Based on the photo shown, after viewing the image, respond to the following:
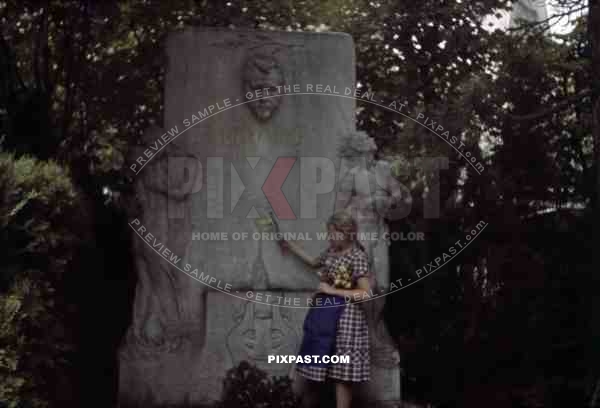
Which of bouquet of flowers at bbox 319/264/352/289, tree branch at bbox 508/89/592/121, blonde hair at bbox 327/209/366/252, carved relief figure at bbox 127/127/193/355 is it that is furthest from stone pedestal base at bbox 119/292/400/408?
tree branch at bbox 508/89/592/121

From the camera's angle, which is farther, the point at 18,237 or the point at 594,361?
the point at 594,361

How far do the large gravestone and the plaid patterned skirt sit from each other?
0.66m

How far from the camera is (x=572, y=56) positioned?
6.92 m

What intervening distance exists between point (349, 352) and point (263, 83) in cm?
234

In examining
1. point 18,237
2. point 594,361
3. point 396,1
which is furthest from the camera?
point 396,1

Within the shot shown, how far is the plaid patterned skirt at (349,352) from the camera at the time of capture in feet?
16.1

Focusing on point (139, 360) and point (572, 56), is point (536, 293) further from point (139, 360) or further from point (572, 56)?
point (139, 360)

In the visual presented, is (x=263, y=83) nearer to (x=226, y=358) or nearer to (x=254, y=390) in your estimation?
(x=226, y=358)

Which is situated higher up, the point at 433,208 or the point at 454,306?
the point at 433,208

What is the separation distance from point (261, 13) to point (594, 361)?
17.0 ft

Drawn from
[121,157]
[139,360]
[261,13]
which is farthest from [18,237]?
[261,13]

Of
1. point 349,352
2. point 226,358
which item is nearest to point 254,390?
point 226,358

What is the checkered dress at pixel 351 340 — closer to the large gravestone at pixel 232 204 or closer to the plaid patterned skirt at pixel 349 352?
the plaid patterned skirt at pixel 349 352

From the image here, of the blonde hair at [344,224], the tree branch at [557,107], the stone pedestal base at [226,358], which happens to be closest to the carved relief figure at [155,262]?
the stone pedestal base at [226,358]
